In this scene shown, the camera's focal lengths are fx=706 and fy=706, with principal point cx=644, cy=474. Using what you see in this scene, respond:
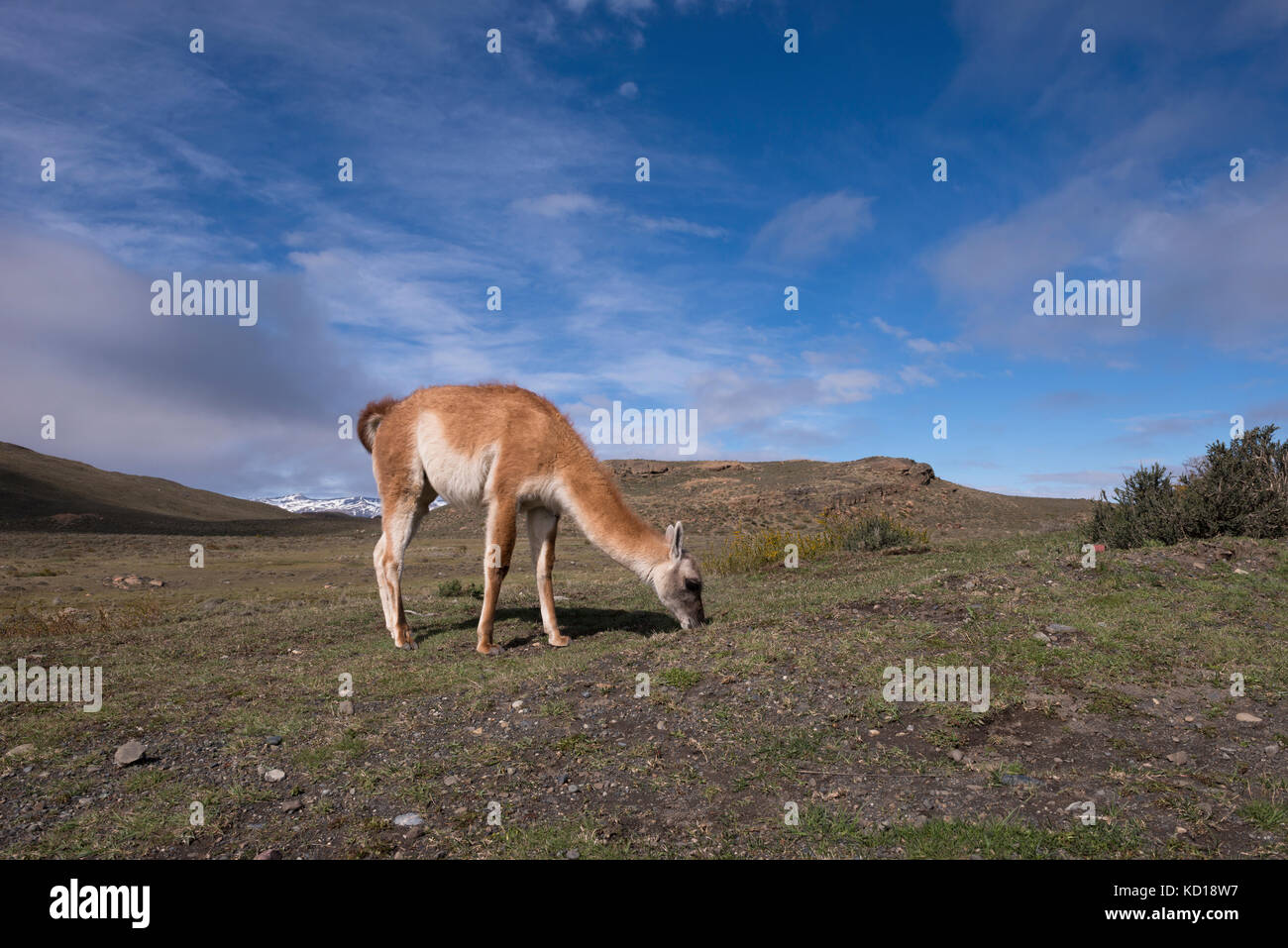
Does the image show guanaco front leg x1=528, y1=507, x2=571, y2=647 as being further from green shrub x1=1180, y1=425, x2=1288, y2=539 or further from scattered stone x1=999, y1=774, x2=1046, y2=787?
green shrub x1=1180, y1=425, x2=1288, y2=539

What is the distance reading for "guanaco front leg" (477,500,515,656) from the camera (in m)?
9.48

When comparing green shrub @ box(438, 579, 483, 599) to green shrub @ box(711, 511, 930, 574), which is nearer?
green shrub @ box(438, 579, 483, 599)

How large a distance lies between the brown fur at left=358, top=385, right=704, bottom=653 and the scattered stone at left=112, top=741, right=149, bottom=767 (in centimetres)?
409

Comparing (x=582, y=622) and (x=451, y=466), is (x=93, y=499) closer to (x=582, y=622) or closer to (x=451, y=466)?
(x=582, y=622)

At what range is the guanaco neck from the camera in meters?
9.67

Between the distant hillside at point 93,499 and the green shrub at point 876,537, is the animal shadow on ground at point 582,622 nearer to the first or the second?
the green shrub at point 876,537

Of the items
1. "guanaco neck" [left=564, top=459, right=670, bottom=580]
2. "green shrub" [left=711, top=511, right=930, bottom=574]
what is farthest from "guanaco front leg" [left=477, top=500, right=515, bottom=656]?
"green shrub" [left=711, top=511, right=930, bottom=574]

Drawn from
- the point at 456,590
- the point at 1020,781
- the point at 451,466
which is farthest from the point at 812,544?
the point at 1020,781

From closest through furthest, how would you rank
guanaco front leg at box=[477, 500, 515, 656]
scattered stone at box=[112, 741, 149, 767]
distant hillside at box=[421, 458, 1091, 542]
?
scattered stone at box=[112, 741, 149, 767], guanaco front leg at box=[477, 500, 515, 656], distant hillside at box=[421, 458, 1091, 542]

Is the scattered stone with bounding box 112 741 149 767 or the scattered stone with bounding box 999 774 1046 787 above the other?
the scattered stone with bounding box 999 774 1046 787

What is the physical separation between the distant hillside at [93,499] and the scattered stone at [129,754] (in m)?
64.1

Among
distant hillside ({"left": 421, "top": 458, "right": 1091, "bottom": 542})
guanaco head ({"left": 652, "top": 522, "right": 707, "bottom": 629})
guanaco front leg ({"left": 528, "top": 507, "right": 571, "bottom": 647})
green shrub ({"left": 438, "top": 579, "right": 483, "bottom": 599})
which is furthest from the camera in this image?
Answer: distant hillside ({"left": 421, "top": 458, "right": 1091, "bottom": 542})

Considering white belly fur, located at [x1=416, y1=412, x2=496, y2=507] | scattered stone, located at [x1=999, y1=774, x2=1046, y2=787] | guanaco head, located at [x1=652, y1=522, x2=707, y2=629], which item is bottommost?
scattered stone, located at [x1=999, y1=774, x2=1046, y2=787]
